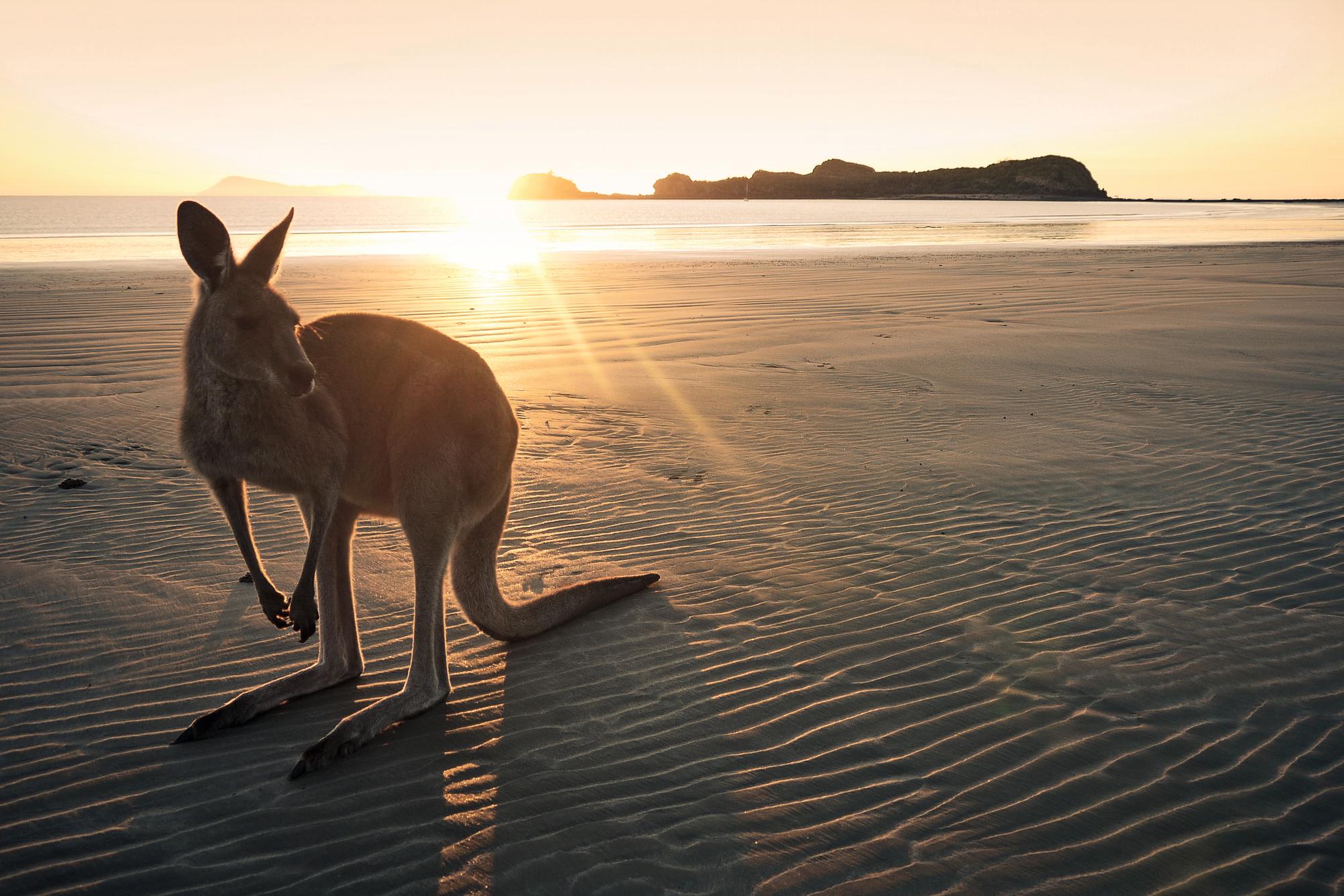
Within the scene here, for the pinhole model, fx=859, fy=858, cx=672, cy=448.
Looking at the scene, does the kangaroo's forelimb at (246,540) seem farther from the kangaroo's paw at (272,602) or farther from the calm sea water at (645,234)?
the calm sea water at (645,234)

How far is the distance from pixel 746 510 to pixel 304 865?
10.8 feet

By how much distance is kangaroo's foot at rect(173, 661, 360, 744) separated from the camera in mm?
2834

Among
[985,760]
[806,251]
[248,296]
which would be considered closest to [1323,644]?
[985,760]

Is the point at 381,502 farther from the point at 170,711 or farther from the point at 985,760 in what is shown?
the point at 985,760

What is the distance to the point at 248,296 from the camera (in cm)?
235

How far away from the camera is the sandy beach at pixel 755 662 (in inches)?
93.7

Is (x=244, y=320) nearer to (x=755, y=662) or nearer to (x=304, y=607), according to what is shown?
(x=304, y=607)

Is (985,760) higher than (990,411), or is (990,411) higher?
(990,411)

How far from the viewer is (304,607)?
101 inches

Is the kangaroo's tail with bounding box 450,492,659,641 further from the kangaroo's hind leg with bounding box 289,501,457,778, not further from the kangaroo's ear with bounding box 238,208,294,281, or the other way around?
the kangaroo's ear with bounding box 238,208,294,281

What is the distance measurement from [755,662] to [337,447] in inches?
70.6

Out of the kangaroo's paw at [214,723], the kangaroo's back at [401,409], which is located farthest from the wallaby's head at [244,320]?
the kangaroo's paw at [214,723]

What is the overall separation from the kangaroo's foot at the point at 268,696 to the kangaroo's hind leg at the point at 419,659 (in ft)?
0.78

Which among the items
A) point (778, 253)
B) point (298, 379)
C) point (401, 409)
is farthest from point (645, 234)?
point (298, 379)
